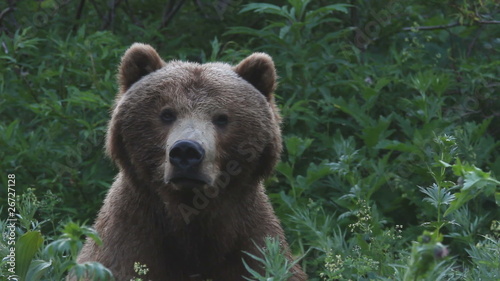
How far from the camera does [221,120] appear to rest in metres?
4.71

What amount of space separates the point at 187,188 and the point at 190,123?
13.3 inches

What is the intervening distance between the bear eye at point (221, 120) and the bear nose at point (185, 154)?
1.41 feet

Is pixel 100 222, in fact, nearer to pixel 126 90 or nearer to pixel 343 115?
pixel 126 90

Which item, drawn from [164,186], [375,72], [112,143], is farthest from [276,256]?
[375,72]

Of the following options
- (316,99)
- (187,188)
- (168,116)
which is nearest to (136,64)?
(168,116)

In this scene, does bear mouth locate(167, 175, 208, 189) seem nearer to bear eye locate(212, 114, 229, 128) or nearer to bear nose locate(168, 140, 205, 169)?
bear nose locate(168, 140, 205, 169)

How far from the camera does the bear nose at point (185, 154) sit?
13.9 ft

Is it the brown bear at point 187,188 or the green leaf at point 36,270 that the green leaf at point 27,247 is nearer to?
the green leaf at point 36,270

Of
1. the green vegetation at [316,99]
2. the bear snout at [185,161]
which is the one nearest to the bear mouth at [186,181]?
the bear snout at [185,161]

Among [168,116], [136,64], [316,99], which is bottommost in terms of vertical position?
[316,99]

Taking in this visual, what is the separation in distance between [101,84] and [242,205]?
2.17 meters

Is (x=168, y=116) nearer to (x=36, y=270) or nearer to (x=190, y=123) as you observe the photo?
(x=190, y=123)

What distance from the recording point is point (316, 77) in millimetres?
6754

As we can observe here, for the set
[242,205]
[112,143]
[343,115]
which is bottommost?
[343,115]
